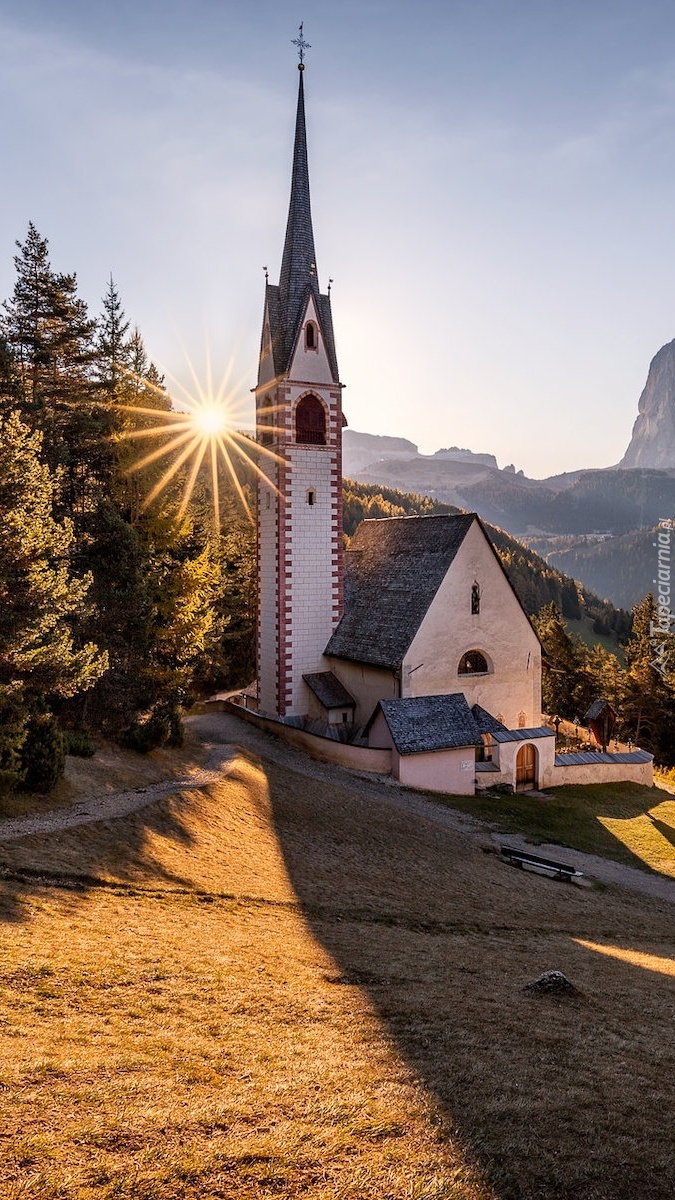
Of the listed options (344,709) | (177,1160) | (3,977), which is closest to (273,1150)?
(177,1160)

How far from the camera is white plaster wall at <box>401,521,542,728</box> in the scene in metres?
31.1

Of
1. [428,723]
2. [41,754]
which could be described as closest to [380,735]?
[428,723]

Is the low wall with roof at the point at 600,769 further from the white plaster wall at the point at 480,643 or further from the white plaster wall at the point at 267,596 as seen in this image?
the white plaster wall at the point at 267,596

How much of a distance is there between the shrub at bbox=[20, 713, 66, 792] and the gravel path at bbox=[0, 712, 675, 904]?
1.09 m

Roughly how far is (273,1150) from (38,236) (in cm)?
4018

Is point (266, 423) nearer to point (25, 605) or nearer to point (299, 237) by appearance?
point (299, 237)

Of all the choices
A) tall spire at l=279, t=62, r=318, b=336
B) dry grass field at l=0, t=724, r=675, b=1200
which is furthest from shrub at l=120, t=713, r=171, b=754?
tall spire at l=279, t=62, r=318, b=336

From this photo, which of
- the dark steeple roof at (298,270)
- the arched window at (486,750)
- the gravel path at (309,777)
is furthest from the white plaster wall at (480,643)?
the dark steeple roof at (298,270)

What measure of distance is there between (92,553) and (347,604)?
14.5 meters

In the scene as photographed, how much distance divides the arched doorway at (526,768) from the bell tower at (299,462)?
1044 cm

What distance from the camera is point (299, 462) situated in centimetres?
3416

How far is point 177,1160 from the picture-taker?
5.71 meters

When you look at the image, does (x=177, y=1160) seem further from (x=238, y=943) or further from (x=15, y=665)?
Result: (x=15, y=665)

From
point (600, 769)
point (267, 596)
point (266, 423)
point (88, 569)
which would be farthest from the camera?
point (267, 596)
